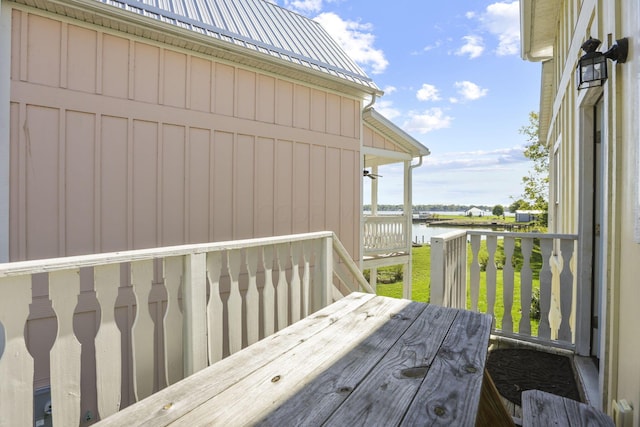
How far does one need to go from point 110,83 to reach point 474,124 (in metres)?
15.6

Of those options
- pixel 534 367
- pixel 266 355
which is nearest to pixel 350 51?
pixel 534 367

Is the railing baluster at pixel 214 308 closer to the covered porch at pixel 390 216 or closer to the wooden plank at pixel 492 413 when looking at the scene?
the wooden plank at pixel 492 413

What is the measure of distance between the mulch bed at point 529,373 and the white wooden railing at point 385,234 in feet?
13.6

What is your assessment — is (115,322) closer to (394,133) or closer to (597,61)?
(597,61)

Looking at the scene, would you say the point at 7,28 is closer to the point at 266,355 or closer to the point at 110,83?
the point at 110,83

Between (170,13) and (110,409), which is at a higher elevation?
(170,13)

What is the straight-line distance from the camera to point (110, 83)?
3.63m

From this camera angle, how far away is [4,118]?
3115 millimetres

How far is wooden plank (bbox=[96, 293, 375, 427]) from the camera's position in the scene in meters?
0.92

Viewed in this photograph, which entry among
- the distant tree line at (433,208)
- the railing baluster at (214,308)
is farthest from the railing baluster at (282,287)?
the distant tree line at (433,208)

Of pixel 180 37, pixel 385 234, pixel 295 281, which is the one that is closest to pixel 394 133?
pixel 385 234

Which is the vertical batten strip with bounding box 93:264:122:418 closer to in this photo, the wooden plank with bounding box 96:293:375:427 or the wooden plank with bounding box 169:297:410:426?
the wooden plank with bounding box 96:293:375:427

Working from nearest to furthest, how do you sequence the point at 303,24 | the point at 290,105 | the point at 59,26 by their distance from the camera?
the point at 59,26 < the point at 290,105 < the point at 303,24

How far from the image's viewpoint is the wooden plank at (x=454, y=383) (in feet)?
2.86
